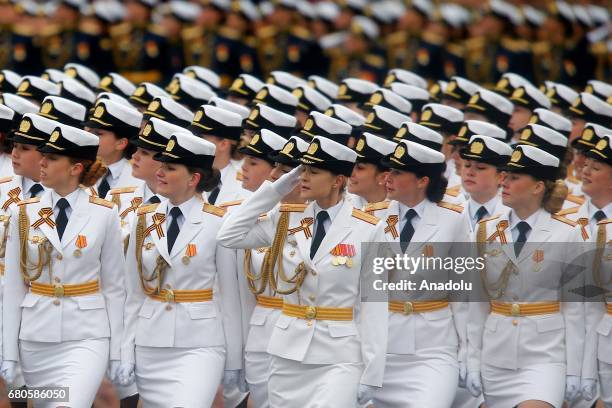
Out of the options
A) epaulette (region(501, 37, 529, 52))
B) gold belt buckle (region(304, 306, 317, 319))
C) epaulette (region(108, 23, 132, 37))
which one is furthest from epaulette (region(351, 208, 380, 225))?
epaulette (region(108, 23, 132, 37))

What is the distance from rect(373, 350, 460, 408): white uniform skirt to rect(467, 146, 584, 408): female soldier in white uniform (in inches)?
6.6

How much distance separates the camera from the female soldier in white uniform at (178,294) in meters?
8.69

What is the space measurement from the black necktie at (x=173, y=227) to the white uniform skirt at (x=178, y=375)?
0.60m

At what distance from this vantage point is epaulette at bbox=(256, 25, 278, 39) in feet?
65.0

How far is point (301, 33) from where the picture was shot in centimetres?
1981

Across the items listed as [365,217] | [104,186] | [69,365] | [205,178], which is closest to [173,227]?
[205,178]

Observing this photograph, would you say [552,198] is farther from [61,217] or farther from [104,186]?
[104,186]

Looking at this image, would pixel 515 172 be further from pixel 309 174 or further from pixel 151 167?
pixel 151 167

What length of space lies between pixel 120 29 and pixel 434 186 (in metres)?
11.0

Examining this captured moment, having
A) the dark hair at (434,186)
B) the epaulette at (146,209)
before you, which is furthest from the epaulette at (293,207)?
the dark hair at (434,186)

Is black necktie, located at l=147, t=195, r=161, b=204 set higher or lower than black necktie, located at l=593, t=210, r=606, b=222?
higher

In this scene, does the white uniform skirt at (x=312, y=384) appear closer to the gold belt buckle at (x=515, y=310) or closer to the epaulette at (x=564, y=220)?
the gold belt buckle at (x=515, y=310)

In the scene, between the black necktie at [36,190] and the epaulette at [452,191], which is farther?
the epaulette at [452,191]

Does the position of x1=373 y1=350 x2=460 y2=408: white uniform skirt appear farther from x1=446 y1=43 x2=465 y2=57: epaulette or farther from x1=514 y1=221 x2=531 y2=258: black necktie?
x1=446 y1=43 x2=465 y2=57: epaulette
